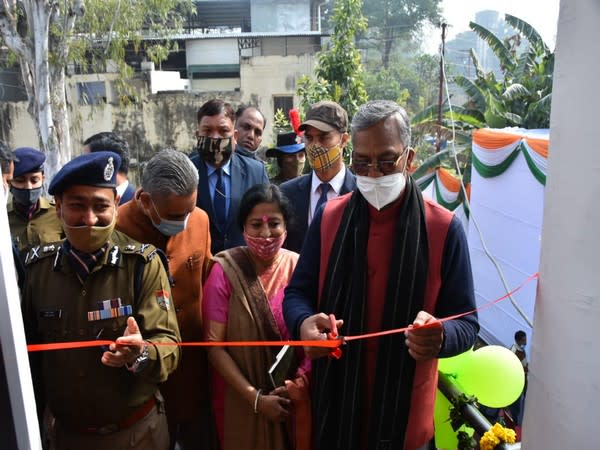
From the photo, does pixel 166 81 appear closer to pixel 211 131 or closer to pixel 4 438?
pixel 211 131

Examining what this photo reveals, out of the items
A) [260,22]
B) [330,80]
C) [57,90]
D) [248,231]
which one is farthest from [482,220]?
[260,22]

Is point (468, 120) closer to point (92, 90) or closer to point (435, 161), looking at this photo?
point (435, 161)

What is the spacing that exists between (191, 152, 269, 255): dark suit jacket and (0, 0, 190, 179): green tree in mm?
10873

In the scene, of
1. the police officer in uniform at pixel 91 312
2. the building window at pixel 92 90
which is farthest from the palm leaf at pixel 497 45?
the police officer in uniform at pixel 91 312

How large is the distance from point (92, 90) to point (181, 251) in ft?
62.6

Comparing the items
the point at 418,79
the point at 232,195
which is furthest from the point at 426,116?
the point at 418,79

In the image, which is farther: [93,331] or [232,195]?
[232,195]

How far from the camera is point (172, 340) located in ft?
6.63

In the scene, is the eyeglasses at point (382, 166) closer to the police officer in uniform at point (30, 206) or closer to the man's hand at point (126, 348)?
the man's hand at point (126, 348)

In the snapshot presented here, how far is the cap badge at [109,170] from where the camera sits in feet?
6.49

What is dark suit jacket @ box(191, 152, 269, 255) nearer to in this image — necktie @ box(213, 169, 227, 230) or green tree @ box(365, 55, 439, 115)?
necktie @ box(213, 169, 227, 230)

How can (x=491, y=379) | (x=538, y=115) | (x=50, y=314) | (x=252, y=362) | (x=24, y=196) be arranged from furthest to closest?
(x=538, y=115) → (x=24, y=196) → (x=491, y=379) → (x=252, y=362) → (x=50, y=314)

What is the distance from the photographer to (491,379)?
2812mm

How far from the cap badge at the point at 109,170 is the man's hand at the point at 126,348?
0.56m
